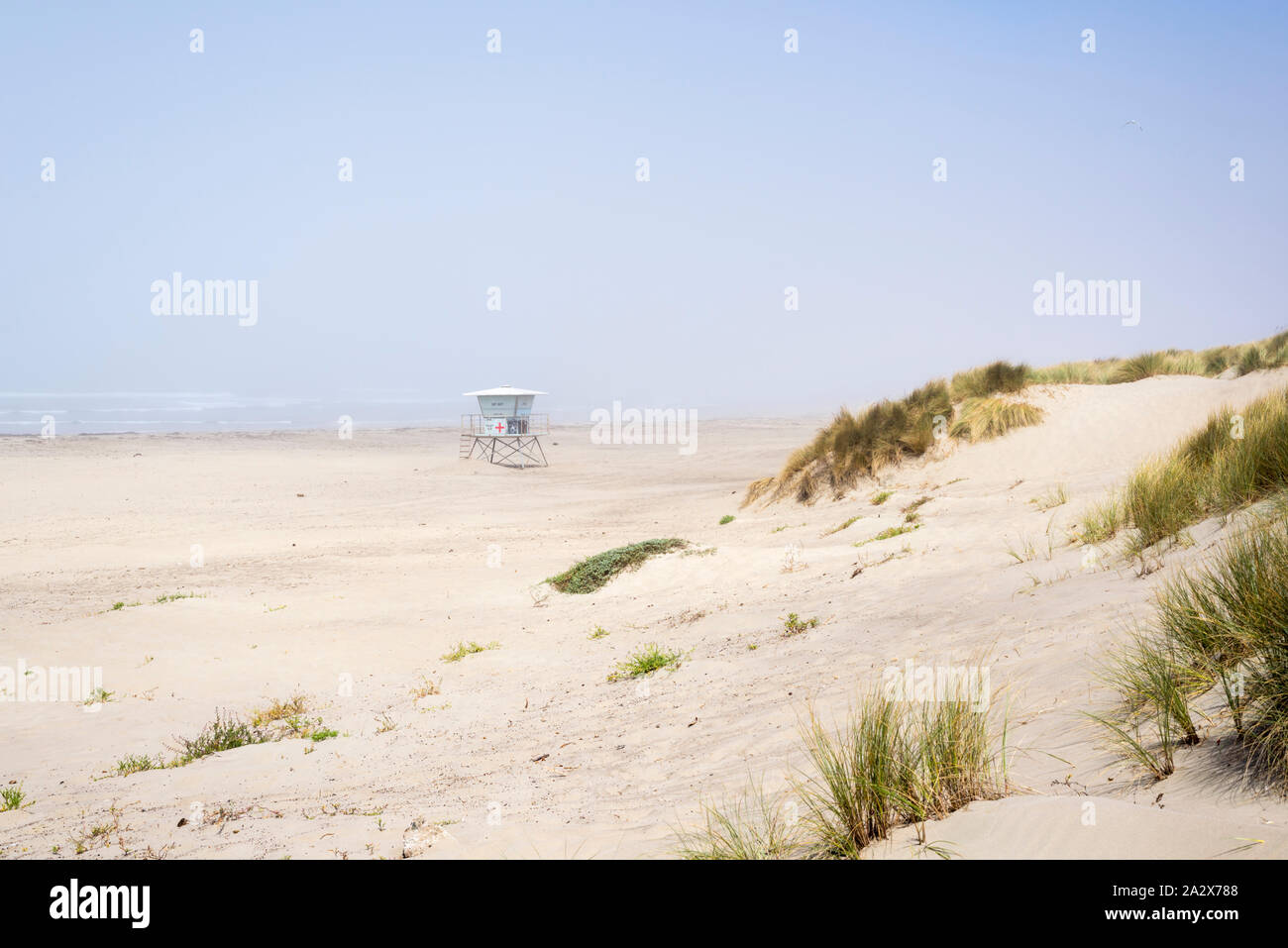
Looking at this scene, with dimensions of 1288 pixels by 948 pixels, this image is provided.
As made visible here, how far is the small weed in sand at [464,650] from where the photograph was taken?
32.4ft

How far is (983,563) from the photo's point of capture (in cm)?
905

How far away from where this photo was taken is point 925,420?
65.2 ft

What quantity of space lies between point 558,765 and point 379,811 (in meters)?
1.24

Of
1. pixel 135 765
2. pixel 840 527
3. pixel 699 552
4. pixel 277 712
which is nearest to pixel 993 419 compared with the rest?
pixel 840 527

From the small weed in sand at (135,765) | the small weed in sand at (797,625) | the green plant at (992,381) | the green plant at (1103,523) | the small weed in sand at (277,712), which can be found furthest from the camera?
the green plant at (992,381)

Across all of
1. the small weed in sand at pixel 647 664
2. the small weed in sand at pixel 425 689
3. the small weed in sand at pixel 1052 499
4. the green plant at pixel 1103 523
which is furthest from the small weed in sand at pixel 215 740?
the small weed in sand at pixel 1052 499

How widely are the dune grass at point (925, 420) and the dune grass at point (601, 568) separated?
674 centimetres

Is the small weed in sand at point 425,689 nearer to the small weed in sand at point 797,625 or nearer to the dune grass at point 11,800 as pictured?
the dune grass at point 11,800

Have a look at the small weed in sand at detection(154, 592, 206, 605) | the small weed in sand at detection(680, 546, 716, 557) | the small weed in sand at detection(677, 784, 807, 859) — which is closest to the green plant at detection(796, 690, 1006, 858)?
the small weed in sand at detection(677, 784, 807, 859)

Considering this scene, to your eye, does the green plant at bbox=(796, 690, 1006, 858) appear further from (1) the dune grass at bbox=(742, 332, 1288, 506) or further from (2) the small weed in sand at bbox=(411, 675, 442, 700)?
(1) the dune grass at bbox=(742, 332, 1288, 506)

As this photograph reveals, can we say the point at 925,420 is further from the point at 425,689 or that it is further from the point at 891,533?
the point at 425,689
